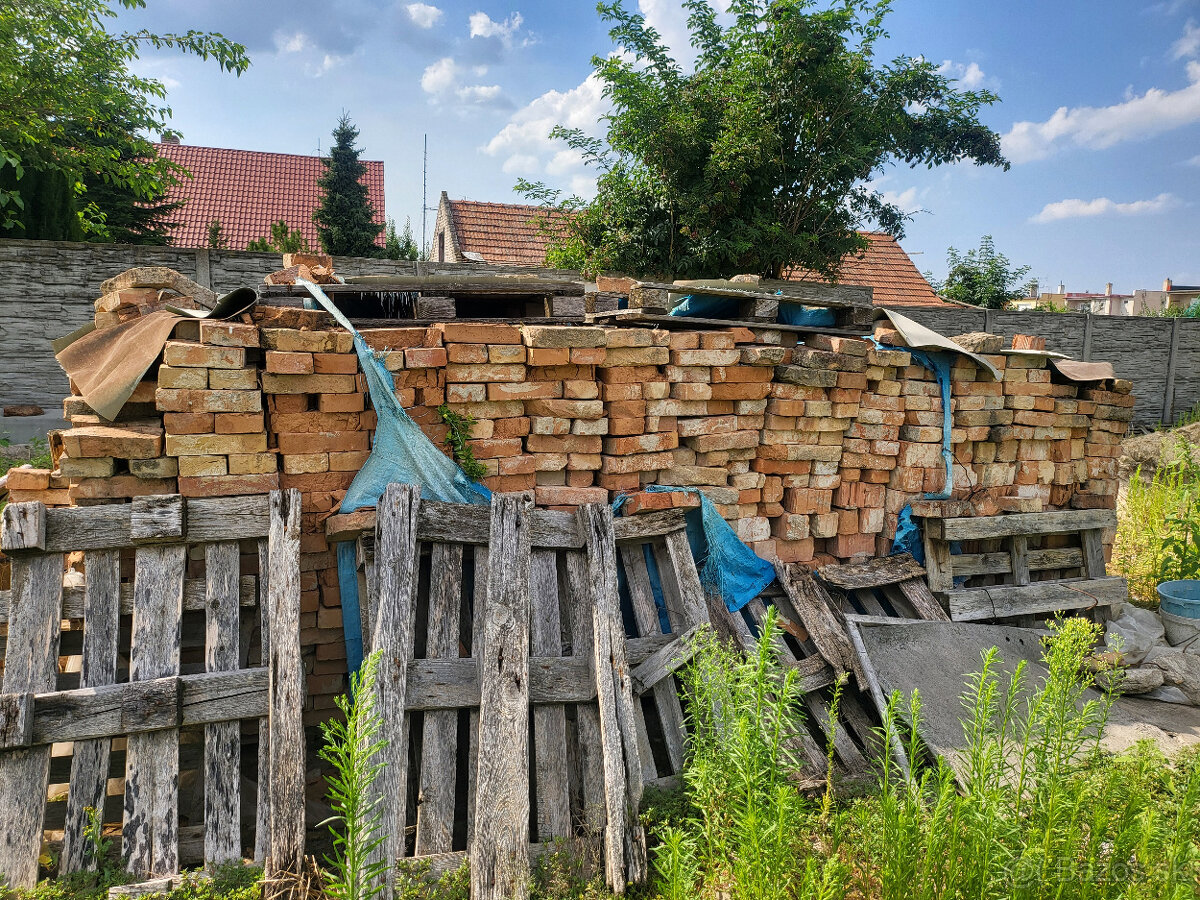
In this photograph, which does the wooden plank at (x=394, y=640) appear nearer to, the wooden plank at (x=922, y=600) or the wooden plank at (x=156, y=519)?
the wooden plank at (x=156, y=519)

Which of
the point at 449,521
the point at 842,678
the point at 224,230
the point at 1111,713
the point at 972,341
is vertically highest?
the point at 224,230

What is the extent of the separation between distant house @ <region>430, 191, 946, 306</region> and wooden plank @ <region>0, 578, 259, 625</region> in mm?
11123

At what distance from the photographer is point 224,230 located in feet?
57.5

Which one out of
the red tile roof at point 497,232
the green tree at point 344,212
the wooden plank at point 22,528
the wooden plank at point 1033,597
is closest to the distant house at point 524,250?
the red tile roof at point 497,232

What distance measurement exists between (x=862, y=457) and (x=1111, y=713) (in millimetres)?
2092

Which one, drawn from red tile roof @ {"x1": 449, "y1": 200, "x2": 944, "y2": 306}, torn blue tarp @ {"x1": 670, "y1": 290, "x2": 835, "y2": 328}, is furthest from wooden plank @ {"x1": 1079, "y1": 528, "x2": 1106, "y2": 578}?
red tile roof @ {"x1": 449, "y1": 200, "x2": 944, "y2": 306}

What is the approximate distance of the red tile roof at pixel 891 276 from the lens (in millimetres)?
15508

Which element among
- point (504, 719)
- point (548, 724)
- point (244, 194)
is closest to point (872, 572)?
point (548, 724)

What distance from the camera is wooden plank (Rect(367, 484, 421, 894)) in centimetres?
265

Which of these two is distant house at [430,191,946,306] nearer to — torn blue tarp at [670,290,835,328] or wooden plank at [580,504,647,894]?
torn blue tarp at [670,290,835,328]

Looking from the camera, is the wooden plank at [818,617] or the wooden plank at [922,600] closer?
the wooden plank at [818,617]

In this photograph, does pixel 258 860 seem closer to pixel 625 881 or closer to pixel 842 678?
pixel 625 881

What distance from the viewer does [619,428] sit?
385cm

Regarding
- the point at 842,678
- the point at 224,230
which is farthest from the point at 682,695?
the point at 224,230
